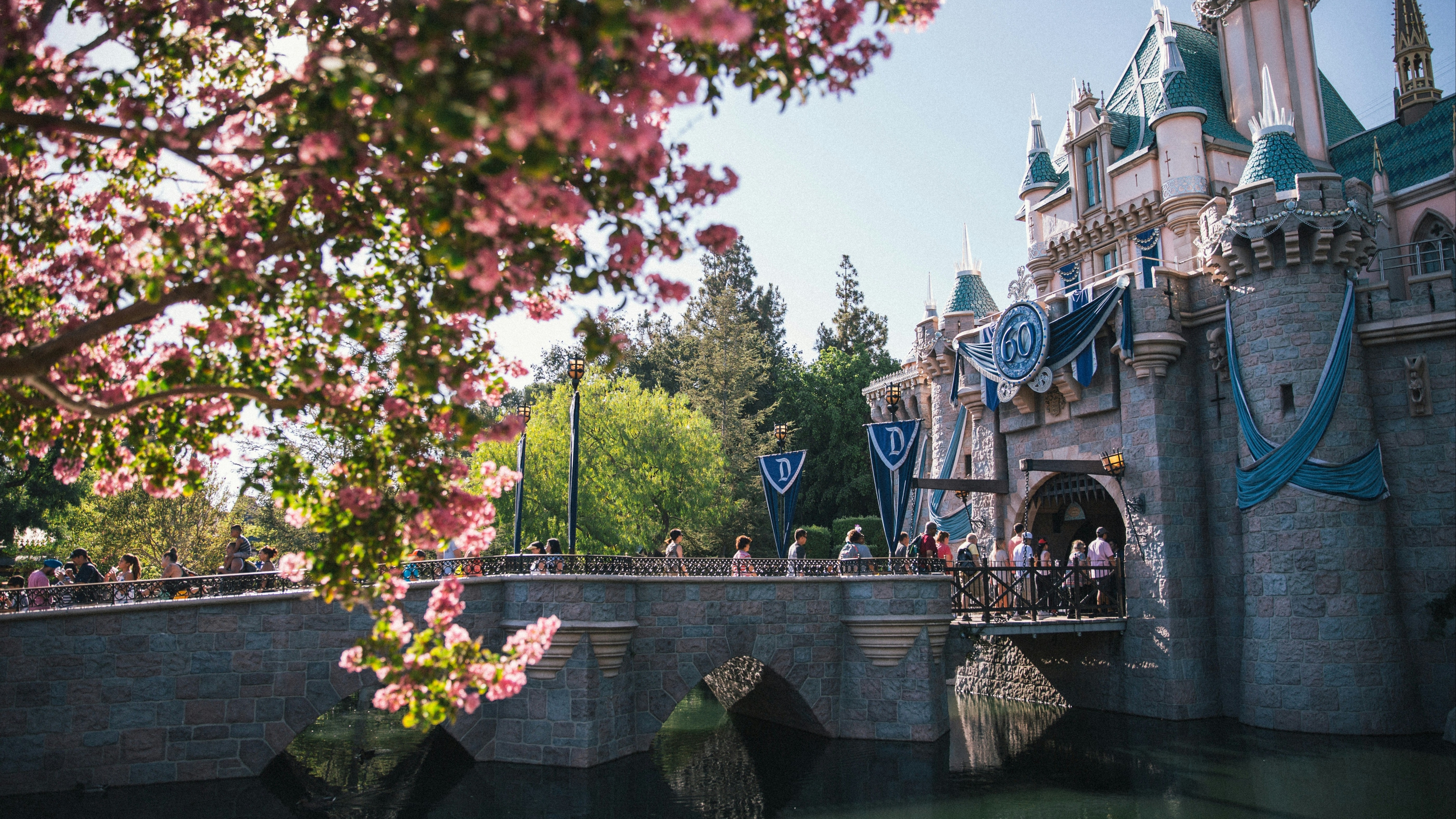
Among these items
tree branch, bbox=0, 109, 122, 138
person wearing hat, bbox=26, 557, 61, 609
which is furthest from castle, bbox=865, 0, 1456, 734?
tree branch, bbox=0, 109, 122, 138

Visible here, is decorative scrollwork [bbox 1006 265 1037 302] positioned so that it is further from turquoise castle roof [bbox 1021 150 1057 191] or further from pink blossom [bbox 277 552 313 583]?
pink blossom [bbox 277 552 313 583]

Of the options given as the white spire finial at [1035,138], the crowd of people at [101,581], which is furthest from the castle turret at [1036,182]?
the crowd of people at [101,581]

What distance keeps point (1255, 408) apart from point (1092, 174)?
31.8 ft

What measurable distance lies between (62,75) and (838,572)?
11736 mm

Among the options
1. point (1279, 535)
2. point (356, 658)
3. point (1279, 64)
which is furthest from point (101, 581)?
→ point (1279, 64)

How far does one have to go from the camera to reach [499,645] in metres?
12.7

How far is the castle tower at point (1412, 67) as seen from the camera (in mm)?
21219

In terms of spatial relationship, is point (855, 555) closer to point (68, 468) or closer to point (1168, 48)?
point (68, 468)

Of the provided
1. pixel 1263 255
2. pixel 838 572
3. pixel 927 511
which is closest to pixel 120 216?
pixel 838 572

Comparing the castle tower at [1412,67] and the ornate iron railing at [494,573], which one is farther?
the castle tower at [1412,67]

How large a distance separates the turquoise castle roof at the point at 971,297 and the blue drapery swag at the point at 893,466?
6.55 meters

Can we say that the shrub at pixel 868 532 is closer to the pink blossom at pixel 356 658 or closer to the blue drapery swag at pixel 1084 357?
the blue drapery swag at pixel 1084 357

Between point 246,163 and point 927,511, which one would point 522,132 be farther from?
point 927,511

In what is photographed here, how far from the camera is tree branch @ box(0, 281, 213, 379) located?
14.7ft
